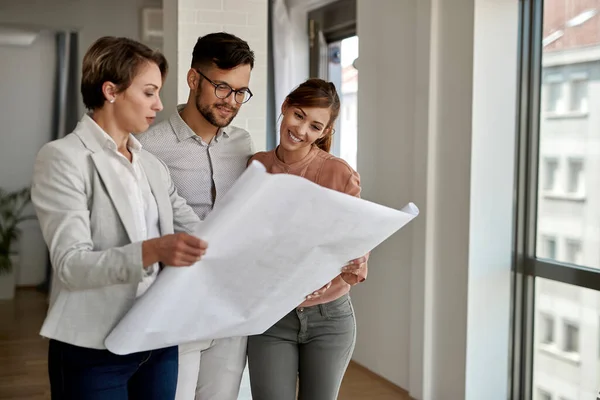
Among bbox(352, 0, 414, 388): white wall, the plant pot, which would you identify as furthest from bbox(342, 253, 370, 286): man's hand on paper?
the plant pot

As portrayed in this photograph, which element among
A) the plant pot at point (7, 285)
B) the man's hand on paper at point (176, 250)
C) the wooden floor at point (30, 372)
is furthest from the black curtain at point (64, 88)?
the man's hand on paper at point (176, 250)

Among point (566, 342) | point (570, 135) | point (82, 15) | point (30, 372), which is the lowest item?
point (30, 372)

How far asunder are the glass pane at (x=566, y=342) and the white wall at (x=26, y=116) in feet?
15.8

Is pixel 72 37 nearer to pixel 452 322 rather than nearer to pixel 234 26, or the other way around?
pixel 234 26

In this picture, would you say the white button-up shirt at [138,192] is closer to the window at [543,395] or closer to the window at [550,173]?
the window at [550,173]

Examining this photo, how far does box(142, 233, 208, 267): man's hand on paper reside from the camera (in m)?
1.35

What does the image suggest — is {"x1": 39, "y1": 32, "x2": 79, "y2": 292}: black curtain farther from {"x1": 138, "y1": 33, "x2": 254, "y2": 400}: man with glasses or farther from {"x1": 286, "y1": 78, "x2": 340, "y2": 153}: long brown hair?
{"x1": 286, "y1": 78, "x2": 340, "y2": 153}: long brown hair

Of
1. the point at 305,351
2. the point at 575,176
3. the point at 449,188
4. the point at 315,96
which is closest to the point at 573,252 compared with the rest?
the point at 575,176

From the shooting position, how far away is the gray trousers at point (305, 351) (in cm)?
193

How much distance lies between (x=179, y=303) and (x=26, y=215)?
226 inches

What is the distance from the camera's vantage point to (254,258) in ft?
4.84

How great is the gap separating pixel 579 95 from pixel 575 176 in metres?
0.34

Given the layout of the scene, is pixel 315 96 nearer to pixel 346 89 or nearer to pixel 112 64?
pixel 112 64

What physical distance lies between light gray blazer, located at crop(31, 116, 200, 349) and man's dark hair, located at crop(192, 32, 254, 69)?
0.49 m
